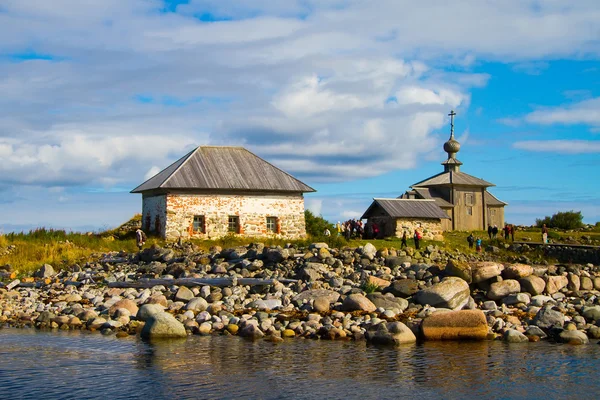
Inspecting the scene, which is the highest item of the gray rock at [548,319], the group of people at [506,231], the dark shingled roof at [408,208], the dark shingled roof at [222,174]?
the dark shingled roof at [222,174]

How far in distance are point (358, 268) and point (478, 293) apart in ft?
16.2

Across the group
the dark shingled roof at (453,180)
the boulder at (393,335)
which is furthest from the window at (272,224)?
the dark shingled roof at (453,180)

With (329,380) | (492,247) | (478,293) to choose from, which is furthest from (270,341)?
(492,247)

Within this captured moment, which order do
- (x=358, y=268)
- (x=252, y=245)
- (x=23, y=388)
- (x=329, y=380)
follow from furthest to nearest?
(x=252, y=245) < (x=358, y=268) < (x=329, y=380) < (x=23, y=388)

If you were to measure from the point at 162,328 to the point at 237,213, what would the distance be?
18644mm

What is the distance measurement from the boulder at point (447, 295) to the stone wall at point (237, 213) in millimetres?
16281

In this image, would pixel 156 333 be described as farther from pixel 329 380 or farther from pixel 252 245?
pixel 252 245

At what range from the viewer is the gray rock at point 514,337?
16.4 metres

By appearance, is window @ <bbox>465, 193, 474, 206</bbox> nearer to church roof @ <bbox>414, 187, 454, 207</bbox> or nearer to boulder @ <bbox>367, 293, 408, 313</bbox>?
church roof @ <bbox>414, 187, 454, 207</bbox>

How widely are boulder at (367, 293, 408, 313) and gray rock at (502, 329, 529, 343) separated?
3.31m

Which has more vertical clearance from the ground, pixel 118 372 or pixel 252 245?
pixel 252 245

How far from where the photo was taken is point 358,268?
25000 mm

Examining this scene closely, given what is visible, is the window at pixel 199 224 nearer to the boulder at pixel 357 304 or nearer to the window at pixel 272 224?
the window at pixel 272 224

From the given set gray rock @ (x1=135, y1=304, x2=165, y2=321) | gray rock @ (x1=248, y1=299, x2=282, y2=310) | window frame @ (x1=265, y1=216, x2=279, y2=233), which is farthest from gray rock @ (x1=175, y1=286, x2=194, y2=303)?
window frame @ (x1=265, y1=216, x2=279, y2=233)
